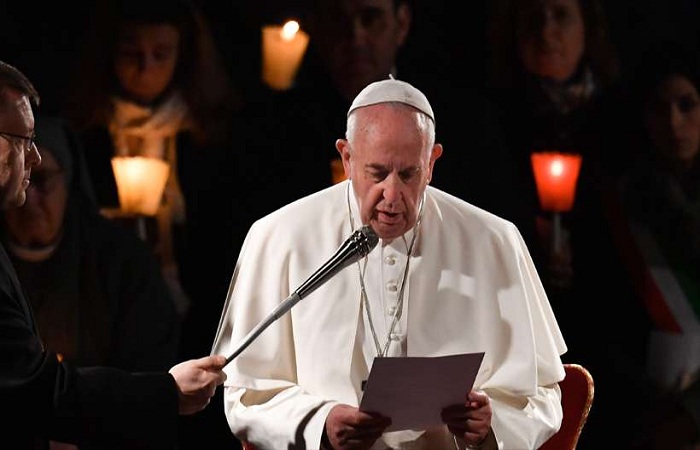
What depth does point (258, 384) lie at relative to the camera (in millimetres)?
3773

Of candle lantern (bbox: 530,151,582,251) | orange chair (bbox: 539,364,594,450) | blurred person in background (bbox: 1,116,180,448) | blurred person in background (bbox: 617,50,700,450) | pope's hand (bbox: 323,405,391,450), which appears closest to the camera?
pope's hand (bbox: 323,405,391,450)

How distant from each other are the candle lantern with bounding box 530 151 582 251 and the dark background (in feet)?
1.86

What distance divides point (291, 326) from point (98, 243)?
8.46 feet

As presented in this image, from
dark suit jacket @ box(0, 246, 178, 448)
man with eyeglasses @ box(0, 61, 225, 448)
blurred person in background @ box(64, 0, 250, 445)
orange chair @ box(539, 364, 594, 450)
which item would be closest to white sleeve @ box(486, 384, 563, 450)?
orange chair @ box(539, 364, 594, 450)

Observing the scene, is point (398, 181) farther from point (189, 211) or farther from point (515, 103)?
point (515, 103)

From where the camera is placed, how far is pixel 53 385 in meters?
3.48

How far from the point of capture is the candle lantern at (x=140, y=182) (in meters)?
6.36

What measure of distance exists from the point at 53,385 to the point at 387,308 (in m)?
1.02

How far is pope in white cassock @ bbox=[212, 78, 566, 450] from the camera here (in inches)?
145

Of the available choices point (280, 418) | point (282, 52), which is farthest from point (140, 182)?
point (280, 418)

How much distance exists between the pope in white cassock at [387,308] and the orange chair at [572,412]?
145mm

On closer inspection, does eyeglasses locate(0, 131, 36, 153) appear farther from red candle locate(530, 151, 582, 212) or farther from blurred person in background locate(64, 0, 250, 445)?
red candle locate(530, 151, 582, 212)

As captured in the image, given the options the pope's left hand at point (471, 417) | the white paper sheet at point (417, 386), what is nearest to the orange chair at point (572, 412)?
the pope's left hand at point (471, 417)

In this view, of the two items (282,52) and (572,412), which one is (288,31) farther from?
(572,412)
